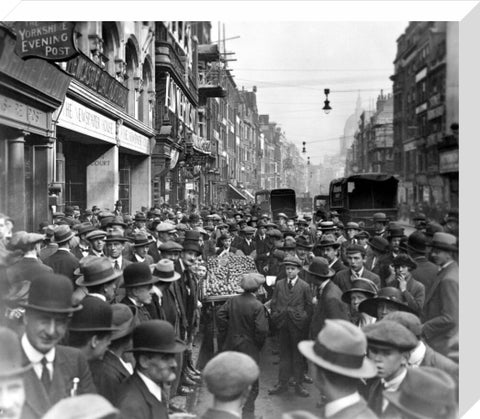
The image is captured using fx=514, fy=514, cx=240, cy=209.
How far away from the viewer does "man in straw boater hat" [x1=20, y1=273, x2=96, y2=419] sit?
3.13 m

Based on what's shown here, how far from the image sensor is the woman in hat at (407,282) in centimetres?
477

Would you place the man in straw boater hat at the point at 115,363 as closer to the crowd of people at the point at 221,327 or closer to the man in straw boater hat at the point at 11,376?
the crowd of people at the point at 221,327

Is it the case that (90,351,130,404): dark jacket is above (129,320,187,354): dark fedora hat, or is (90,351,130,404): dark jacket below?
below

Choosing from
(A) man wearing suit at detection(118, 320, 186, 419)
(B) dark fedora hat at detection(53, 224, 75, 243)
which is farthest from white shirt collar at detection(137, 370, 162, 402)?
(B) dark fedora hat at detection(53, 224, 75, 243)

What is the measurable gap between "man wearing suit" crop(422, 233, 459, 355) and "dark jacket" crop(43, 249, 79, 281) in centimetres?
346

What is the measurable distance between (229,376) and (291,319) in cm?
254

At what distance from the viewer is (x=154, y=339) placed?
120 inches

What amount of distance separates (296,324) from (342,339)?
228 cm

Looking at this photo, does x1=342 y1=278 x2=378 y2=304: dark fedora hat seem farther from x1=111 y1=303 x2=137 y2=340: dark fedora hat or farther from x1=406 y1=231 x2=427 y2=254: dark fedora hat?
x1=111 y1=303 x2=137 y2=340: dark fedora hat

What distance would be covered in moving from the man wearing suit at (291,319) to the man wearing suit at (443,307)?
1.14 meters

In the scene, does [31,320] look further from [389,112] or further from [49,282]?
[389,112]

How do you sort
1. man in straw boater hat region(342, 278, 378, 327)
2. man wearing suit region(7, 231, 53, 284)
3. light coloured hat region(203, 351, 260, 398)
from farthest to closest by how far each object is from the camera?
man wearing suit region(7, 231, 53, 284), man in straw boater hat region(342, 278, 378, 327), light coloured hat region(203, 351, 260, 398)

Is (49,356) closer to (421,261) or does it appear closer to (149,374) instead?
(149,374)

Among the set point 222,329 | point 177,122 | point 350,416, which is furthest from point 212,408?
point 177,122
